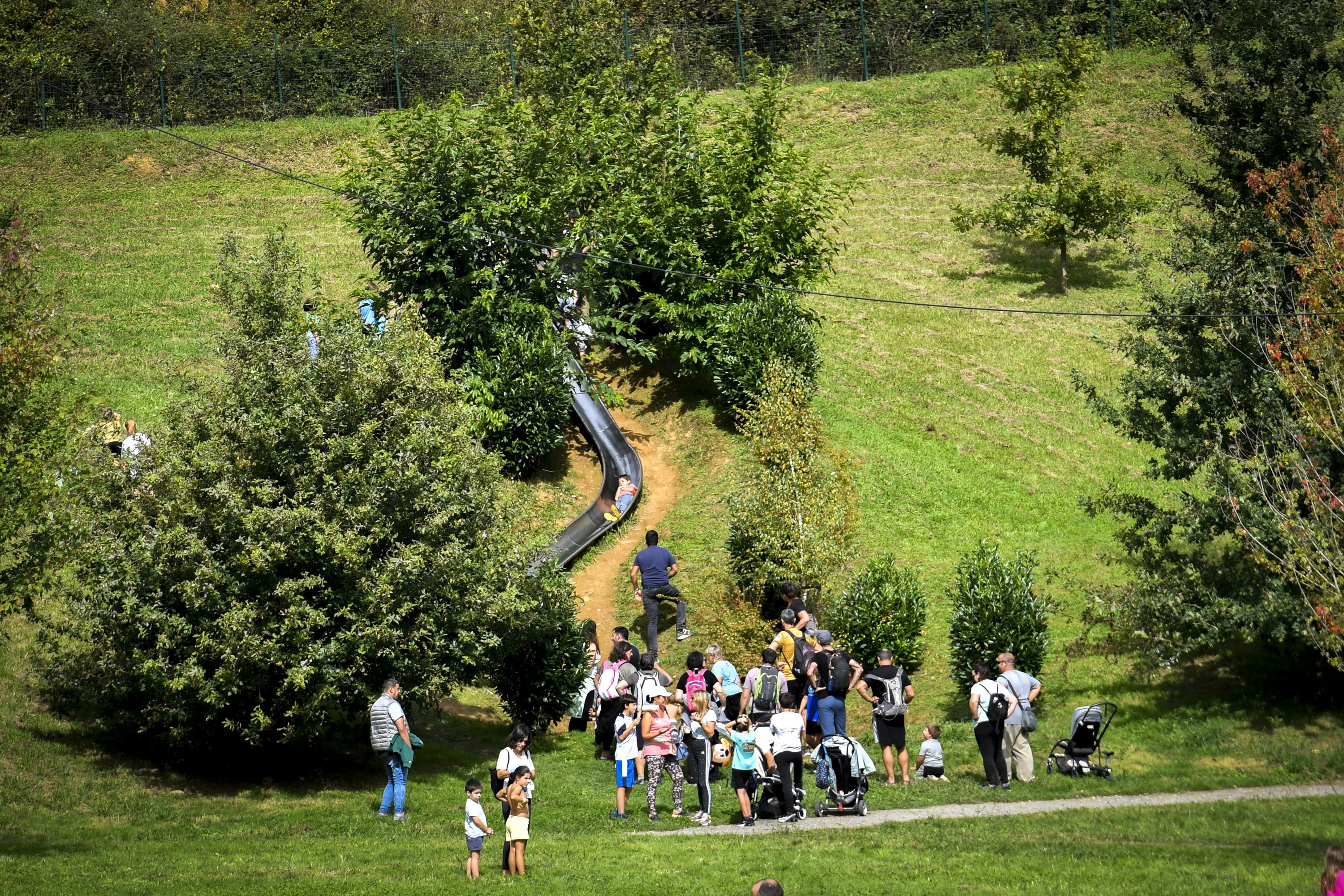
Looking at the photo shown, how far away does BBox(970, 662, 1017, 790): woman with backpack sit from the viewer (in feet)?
48.7

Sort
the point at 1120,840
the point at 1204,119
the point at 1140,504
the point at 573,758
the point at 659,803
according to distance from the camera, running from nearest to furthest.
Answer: the point at 1120,840, the point at 659,803, the point at 573,758, the point at 1140,504, the point at 1204,119

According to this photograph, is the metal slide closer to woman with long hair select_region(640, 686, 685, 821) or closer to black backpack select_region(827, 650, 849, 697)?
black backpack select_region(827, 650, 849, 697)

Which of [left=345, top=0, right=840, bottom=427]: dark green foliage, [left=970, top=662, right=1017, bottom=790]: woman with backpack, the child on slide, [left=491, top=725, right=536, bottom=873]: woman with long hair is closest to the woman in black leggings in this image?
[left=491, top=725, right=536, bottom=873]: woman with long hair

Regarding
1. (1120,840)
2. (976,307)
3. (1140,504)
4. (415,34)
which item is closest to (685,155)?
(976,307)

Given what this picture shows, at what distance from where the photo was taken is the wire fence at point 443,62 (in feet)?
153

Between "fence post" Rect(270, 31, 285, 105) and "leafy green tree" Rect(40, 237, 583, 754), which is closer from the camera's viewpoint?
"leafy green tree" Rect(40, 237, 583, 754)

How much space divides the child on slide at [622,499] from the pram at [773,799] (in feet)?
37.7

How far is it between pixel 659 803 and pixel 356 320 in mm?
7908

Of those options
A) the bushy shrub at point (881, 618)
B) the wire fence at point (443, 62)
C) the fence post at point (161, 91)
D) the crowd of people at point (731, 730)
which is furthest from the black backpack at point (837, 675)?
the fence post at point (161, 91)

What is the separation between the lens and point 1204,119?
2075 cm

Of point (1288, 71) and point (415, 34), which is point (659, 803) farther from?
point (415, 34)

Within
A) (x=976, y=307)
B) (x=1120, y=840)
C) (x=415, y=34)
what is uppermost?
(x=415, y=34)

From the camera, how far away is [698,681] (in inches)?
647

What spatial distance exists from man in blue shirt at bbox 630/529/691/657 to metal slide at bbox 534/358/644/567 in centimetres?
230
